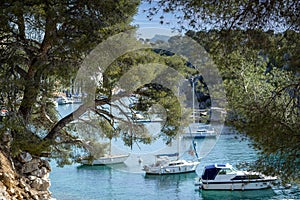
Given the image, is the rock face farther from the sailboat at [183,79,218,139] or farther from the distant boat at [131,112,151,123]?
the sailboat at [183,79,218,139]

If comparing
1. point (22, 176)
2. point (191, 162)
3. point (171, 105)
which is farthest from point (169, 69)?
point (191, 162)

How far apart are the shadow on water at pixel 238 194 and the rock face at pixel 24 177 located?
5370 mm

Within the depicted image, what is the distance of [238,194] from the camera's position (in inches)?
385

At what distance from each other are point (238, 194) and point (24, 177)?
6.37m

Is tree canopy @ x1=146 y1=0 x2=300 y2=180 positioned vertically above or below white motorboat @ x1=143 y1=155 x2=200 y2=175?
above

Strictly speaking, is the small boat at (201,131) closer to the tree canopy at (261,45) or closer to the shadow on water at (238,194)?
the shadow on water at (238,194)

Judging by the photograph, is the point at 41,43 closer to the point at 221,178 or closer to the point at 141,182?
the point at 141,182

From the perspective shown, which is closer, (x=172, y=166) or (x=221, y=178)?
(x=221, y=178)

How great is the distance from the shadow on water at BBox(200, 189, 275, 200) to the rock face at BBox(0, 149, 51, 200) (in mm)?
5370

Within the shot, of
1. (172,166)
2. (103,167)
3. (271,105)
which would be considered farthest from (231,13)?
(103,167)

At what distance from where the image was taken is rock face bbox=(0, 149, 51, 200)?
157 inches

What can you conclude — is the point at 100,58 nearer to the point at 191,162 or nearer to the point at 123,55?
the point at 123,55

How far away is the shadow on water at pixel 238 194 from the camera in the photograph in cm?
943

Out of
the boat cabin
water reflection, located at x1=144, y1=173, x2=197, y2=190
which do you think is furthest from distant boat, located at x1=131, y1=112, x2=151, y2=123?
the boat cabin
